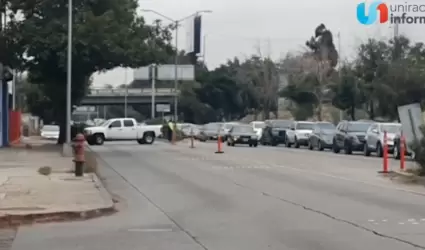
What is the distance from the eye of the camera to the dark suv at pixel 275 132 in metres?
57.0

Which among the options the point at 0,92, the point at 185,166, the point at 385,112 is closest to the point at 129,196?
the point at 185,166

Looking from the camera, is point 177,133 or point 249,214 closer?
point 249,214

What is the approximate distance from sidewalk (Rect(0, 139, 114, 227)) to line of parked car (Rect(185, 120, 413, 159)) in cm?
1220

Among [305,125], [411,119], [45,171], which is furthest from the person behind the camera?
[305,125]

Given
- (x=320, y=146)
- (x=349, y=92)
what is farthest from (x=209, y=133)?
(x=320, y=146)

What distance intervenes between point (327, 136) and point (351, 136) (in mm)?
5301

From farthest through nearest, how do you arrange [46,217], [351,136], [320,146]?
1. [320,146]
2. [351,136]
3. [46,217]

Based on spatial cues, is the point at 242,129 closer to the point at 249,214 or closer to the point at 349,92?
the point at 349,92

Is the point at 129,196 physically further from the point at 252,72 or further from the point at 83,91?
the point at 252,72

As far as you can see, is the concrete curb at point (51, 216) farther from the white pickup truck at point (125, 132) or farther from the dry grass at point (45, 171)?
the white pickup truck at point (125, 132)

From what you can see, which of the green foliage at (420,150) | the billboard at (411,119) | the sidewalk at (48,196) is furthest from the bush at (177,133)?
the green foliage at (420,150)

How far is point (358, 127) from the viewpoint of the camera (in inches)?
1633

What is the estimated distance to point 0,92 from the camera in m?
45.0

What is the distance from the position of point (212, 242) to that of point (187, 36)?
7189 cm
